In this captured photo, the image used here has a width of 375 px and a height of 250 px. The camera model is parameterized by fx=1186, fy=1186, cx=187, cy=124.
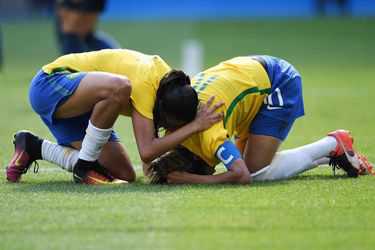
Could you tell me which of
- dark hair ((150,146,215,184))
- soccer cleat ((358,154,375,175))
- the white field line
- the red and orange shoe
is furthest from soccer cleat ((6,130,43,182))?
soccer cleat ((358,154,375,175))

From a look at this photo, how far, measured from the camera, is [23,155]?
875 cm

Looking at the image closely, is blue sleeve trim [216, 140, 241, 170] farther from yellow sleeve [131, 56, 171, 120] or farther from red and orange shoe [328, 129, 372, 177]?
red and orange shoe [328, 129, 372, 177]

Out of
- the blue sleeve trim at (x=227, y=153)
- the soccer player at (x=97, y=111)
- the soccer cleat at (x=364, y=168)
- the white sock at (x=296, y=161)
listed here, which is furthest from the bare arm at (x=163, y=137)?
the soccer cleat at (x=364, y=168)

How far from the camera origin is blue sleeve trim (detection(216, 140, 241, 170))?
26.0 ft

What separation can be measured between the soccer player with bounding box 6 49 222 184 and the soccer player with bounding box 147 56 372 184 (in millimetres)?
172

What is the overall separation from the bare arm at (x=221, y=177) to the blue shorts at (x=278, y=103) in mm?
593

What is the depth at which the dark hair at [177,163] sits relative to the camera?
827cm

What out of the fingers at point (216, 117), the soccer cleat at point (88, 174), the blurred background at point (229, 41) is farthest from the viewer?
the blurred background at point (229, 41)

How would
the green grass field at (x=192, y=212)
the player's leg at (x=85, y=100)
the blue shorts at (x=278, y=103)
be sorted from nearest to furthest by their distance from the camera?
1. the green grass field at (x=192, y=212)
2. the player's leg at (x=85, y=100)
3. the blue shorts at (x=278, y=103)

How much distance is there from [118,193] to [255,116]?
1278mm

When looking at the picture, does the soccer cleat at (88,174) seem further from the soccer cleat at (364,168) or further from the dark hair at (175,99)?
the soccer cleat at (364,168)

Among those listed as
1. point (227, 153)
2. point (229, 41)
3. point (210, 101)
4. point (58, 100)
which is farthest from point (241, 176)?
point (229, 41)

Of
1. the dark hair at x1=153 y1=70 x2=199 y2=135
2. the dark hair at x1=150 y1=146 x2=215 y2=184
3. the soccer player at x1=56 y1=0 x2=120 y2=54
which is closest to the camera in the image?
the dark hair at x1=153 y1=70 x2=199 y2=135

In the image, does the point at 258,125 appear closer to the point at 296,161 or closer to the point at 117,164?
the point at 296,161
